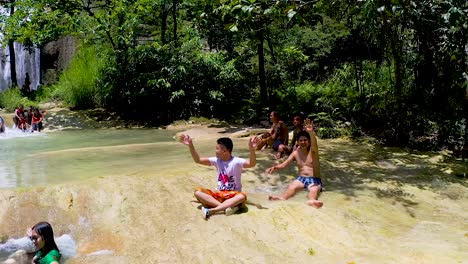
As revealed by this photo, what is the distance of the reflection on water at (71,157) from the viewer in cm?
729

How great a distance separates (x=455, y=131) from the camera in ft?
33.3

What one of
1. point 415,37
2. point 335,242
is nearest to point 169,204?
point 335,242

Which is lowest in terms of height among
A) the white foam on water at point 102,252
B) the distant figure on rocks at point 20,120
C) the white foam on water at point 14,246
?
the white foam on water at point 14,246

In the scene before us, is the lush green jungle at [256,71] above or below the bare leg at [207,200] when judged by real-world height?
above

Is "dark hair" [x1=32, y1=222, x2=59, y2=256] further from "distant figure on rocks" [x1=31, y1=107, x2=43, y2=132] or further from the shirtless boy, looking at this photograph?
"distant figure on rocks" [x1=31, y1=107, x2=43, y2=132]

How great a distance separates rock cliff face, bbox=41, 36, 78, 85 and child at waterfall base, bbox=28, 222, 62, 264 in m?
23.4

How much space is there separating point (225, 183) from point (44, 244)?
2204 millimetres

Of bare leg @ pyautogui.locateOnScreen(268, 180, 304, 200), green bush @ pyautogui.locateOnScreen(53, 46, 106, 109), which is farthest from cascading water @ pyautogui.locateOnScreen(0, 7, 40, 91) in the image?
bare leg @ pyautogui.locateOnScreen(268, 180, 304, 200)

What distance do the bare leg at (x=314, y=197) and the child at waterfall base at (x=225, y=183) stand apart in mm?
867

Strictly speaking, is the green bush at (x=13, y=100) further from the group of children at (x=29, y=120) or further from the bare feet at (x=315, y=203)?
the bare feet at (x=315, y=203)

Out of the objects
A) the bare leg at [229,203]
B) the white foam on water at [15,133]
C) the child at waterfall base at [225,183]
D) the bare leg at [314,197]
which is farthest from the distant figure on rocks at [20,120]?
the bare leg at [314,197]

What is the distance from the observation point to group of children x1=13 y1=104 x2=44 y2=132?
1527 centimetres

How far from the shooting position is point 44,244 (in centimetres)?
430

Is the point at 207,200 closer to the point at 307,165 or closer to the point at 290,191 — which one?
the point at 290,191
